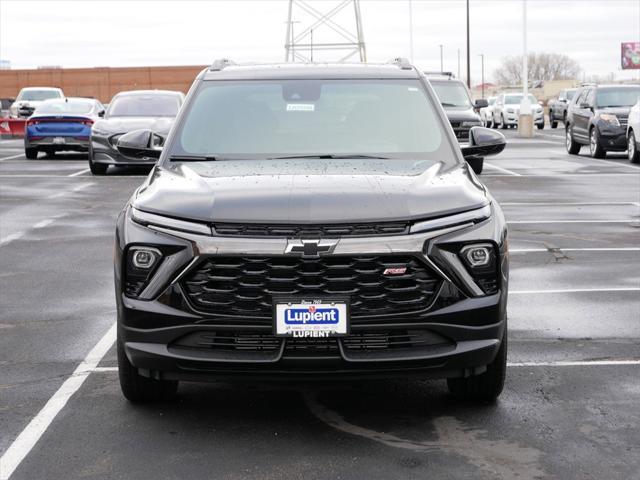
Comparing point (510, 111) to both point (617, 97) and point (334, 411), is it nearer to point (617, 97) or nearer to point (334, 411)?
point (617, 97)

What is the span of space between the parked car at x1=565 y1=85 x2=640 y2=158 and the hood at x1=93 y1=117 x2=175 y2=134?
408 inches

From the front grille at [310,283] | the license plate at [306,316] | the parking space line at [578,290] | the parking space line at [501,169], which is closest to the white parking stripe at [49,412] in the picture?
the front grille at [310,283]

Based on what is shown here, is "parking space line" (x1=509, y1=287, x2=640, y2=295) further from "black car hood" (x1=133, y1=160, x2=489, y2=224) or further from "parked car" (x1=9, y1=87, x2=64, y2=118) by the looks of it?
"parked car" (x1=9, y1=87, x2=64, y2=118)

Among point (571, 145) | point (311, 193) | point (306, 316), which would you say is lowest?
point (571, 145)

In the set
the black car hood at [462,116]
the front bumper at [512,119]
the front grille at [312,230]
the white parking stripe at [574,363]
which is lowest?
the front bumper at [512,119]

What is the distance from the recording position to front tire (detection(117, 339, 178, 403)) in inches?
224

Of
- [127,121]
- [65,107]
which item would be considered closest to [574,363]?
[127,121]

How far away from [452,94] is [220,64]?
18915mm

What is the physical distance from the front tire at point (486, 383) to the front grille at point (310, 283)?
2.23 feet

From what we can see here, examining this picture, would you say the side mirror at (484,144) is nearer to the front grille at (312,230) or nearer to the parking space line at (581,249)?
the front grille at (312,230)

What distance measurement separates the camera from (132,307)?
17.2 ft

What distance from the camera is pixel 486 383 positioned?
572cm

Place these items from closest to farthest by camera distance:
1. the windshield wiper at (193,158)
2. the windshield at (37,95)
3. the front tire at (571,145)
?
the windshield wiper at (193,158) < the front tire at (571,145) < the windshield at (37,95)

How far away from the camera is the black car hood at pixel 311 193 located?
5.16 meters
